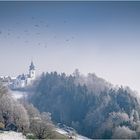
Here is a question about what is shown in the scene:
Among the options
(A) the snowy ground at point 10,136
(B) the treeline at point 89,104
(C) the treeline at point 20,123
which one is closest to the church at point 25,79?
(B) the treeline at point 89,104

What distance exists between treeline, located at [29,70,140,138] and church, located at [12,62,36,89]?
3.45m

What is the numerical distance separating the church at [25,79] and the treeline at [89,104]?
3.45 metres

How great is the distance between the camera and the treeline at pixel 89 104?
727 inches

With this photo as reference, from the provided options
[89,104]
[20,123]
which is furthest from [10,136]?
[89,104]

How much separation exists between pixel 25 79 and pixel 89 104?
12.7 meters

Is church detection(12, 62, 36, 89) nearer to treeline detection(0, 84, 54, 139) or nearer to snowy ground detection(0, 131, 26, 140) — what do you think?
treeline detection(0, 84, 54, 139)

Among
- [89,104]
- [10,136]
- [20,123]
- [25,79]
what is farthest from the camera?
[25,79]

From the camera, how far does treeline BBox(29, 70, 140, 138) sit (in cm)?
1845

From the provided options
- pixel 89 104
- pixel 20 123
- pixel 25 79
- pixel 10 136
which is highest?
pixel 25 79

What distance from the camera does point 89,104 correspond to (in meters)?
22.9

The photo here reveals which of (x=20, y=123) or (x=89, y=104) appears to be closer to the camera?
(x=20, y=123)

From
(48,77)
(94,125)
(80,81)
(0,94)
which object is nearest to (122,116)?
(94,125)

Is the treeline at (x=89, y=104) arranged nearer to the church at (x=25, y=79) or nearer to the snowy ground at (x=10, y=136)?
the church at (x=25, y=79)

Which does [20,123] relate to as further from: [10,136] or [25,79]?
[25,79]
